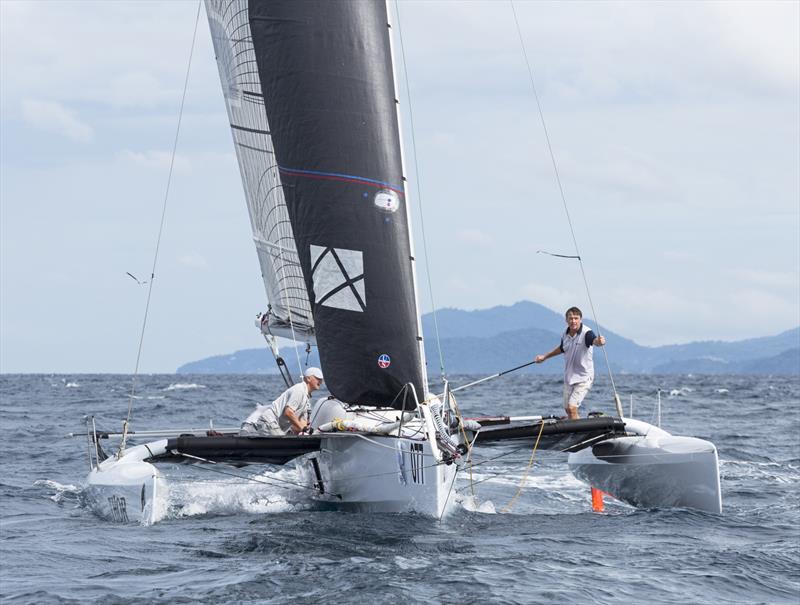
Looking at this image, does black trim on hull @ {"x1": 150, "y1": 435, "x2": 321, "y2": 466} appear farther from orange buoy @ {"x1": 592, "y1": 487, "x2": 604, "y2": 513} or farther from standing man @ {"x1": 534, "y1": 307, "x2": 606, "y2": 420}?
orange buoy @ {"x1": 592, "y1": 487, "x2": 604, "y2": 513}

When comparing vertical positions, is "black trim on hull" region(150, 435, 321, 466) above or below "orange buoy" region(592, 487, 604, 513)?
above

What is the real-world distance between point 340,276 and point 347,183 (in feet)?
2.61

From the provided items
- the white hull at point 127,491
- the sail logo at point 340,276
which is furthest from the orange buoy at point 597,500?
the white hull at point 127,491

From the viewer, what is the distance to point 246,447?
31.4ft

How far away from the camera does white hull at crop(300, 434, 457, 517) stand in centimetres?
909

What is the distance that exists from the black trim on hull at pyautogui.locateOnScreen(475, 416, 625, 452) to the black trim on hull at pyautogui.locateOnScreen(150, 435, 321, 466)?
160 centimetres

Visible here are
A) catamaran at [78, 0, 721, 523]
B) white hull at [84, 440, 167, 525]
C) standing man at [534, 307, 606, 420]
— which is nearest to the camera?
catamaran at [78, 0, 721, 523]

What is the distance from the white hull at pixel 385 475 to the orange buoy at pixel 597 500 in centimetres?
208

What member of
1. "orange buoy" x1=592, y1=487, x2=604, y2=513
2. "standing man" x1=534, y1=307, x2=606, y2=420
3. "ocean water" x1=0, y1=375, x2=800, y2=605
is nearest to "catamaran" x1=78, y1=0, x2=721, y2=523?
"ocean water" x1=0, y1=375, x2=800, y2=605

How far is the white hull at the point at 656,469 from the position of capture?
1043 cm

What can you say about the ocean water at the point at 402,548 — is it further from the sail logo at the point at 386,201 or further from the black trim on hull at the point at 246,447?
the sail logo at the point at 386,201

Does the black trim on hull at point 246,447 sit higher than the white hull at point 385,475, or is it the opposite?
the black trim on hull at point 246,447

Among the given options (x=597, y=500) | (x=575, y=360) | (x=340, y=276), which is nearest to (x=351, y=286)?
(x=340, y=276)

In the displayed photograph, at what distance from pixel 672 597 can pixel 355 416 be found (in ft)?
12.2
